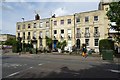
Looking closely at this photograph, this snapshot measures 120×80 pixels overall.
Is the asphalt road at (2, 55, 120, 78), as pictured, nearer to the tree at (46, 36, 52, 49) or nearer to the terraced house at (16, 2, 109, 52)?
the terraced house at (16, 2, 109, 52)

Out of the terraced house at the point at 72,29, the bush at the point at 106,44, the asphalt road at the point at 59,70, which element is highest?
the terraced house at the point at 72,29

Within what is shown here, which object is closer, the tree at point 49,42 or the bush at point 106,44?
the bush at point 106,44

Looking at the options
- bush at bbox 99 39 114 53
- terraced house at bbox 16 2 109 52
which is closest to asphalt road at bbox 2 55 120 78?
bush at bbox 99 39 114 53

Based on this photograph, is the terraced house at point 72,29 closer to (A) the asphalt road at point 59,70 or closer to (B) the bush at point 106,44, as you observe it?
(B) the bush at point 106,44

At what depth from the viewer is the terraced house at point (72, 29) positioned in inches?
1594

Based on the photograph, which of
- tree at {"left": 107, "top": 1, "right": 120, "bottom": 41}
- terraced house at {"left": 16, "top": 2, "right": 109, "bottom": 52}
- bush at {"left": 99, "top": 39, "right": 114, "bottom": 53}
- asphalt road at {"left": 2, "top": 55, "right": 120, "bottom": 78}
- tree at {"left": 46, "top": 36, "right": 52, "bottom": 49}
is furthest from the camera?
tree at {"left": 46, "top": 36, "right": 52, "bottom": 49}

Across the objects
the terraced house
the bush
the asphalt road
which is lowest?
the asphalt road

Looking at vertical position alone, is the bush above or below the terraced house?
below

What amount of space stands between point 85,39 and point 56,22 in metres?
9.36

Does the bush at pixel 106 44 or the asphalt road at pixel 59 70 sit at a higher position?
the bush at pixel 106 44

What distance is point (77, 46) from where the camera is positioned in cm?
4247

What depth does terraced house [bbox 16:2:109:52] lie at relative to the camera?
40.5m

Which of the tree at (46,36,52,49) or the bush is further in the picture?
the tree at (46,36,52,49)

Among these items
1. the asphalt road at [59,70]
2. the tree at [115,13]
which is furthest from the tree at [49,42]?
the asphalt road at [59,70]
